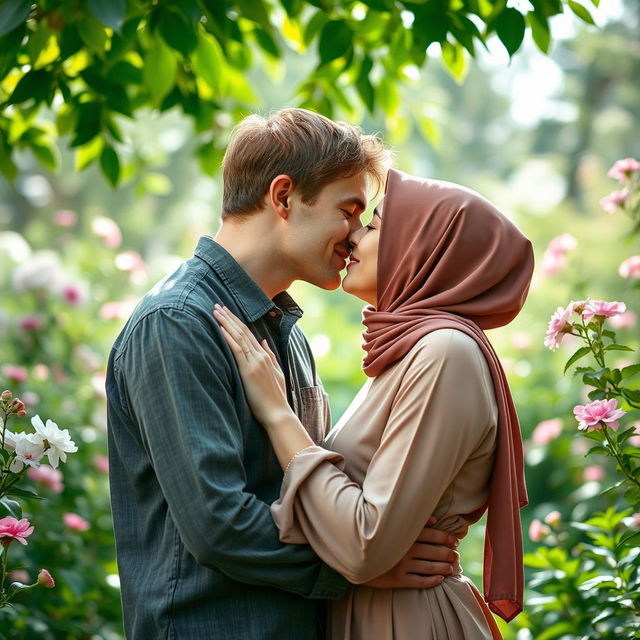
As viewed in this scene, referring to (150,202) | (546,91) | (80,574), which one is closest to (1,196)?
(150,202)

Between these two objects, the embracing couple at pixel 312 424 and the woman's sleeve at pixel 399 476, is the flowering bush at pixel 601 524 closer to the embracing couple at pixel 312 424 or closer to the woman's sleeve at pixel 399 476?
the embracing couple at pixel 312 424

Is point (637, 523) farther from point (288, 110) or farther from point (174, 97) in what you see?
point (174, 97)

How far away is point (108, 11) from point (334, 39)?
36.2 inches

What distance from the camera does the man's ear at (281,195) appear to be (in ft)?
7.54

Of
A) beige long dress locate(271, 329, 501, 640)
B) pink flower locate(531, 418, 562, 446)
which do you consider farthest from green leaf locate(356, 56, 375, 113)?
pink flower locate(531, 418, 562, 446)

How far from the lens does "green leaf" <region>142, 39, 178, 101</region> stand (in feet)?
9.34

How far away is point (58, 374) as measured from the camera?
4.77m

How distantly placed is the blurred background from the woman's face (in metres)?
0.87

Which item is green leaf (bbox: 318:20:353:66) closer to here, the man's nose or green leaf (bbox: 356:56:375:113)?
green leaf (bbox: 356:56:375:113)

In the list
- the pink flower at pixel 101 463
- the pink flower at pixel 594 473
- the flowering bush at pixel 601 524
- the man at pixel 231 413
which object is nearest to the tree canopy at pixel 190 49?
the man at pixel 231 413

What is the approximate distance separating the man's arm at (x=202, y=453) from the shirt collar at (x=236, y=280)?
21 centimetres

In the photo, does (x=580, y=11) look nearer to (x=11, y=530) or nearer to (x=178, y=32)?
(x=178, y=32)

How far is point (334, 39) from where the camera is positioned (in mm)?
2938

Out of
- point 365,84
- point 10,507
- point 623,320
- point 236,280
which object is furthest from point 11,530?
point 623,320
